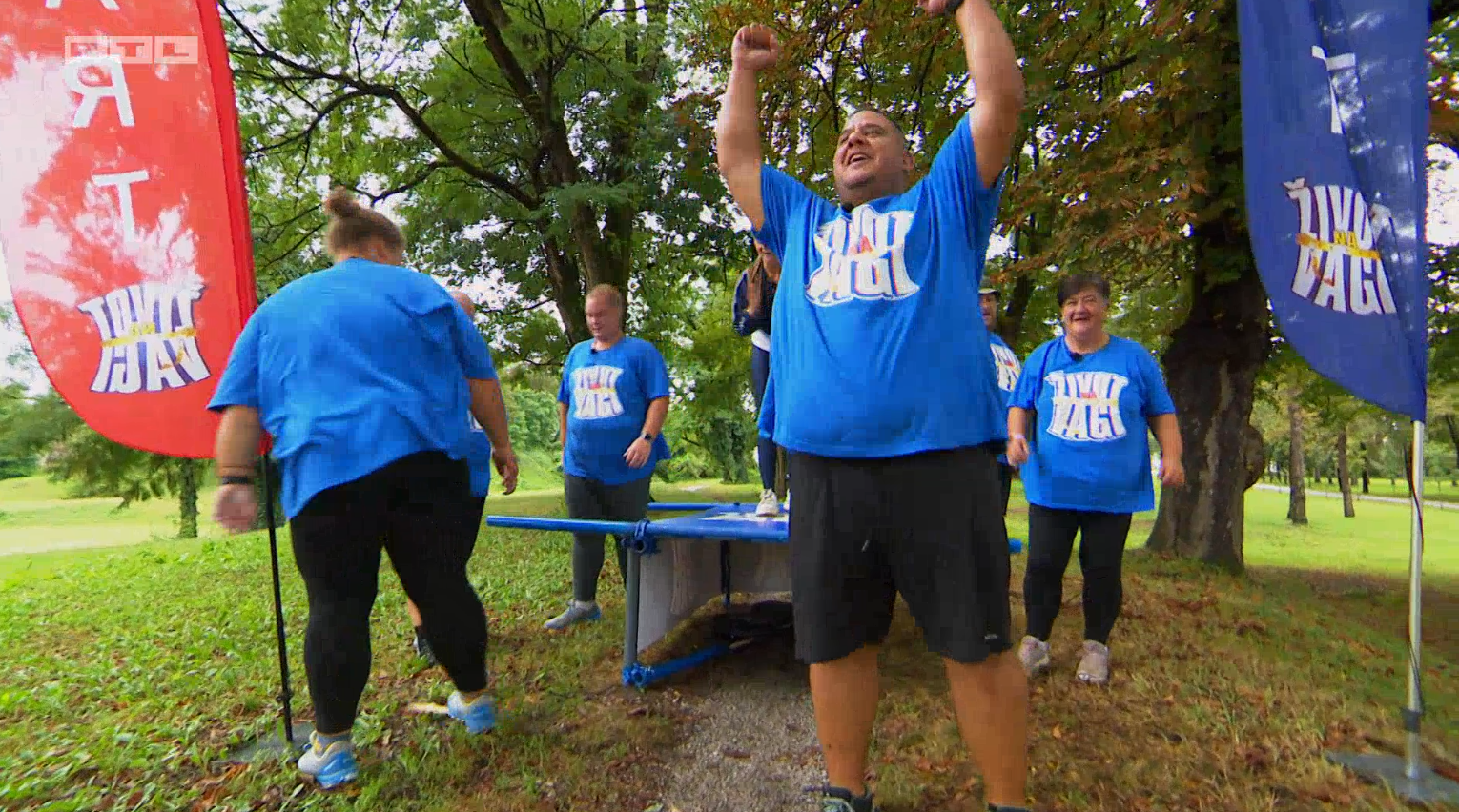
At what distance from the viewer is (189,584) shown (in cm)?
676

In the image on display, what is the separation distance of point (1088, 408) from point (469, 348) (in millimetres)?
2561

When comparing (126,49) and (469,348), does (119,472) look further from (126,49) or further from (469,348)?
(469,348)

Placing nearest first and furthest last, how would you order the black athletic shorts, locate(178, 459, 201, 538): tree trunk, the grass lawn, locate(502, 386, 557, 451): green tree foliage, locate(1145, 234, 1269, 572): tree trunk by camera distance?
the black athletic shorts, the grass lawn, locate(1145, 234, 1269, 572): tree trunk, locate(178, 459, 201, 538): tree trunk, locate(502, 386, 557, 451): green tree foliage

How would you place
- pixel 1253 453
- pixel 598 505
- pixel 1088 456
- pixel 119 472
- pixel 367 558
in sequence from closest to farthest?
pixel 367 558 → pixel 1088 456 → pixel 598 505 → pixel 1253 453 → pixel 119 472

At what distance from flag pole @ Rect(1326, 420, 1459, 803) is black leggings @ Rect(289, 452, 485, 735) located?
307cm

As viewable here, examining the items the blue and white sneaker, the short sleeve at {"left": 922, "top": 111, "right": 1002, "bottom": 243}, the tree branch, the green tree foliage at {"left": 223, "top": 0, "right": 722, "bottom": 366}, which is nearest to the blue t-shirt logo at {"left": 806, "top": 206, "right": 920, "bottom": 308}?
the short sleeve at {"left": 922, "top": 111, "right": 1002, "bottom": 243}

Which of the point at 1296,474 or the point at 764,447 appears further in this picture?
the point at 1296,474

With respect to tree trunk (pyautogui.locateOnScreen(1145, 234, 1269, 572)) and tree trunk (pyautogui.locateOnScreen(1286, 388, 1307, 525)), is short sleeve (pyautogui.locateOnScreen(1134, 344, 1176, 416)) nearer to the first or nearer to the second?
tree trunk (pyautogui.locateOnScreen(1145, 234, 1269, 572))

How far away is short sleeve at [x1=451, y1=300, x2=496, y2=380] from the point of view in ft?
8.44

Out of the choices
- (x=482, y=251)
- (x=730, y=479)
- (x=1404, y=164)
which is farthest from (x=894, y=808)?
(x=730, y=479)

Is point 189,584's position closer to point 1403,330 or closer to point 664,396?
point 664,396

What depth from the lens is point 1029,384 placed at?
344 cm

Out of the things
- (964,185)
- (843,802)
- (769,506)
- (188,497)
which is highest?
(964,185)

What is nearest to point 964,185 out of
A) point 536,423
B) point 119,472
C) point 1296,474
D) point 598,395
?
point 598,395
